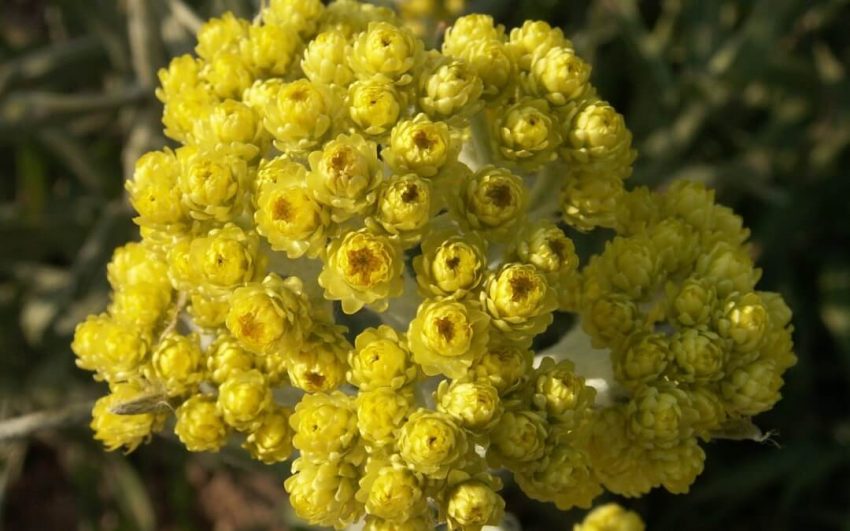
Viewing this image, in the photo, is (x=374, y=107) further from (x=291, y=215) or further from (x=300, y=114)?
(x=291, y=215)

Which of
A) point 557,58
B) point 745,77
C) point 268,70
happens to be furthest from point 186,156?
point 745,77

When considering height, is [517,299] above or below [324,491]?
above

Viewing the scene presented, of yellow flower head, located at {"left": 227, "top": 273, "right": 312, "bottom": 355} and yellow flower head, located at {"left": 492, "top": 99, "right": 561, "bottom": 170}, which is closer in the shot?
yellow flower head, located at {"left": 227, "top": 273, "right": 312, "bottom": 355}

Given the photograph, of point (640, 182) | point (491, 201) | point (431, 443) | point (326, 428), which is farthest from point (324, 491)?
point (640, 182)

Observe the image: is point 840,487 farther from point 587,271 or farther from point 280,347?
point 280,347

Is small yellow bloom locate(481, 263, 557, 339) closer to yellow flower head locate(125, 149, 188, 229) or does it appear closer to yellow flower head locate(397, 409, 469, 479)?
yellow flower head locate(397, 409, 469, 479)

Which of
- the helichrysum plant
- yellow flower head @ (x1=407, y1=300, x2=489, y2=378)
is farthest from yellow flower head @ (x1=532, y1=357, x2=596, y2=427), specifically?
yellow flower head @ (x1=407, y1=300, x2=489, y2=378)

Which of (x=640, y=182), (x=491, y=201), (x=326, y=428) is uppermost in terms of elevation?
(x=491, y=201)
